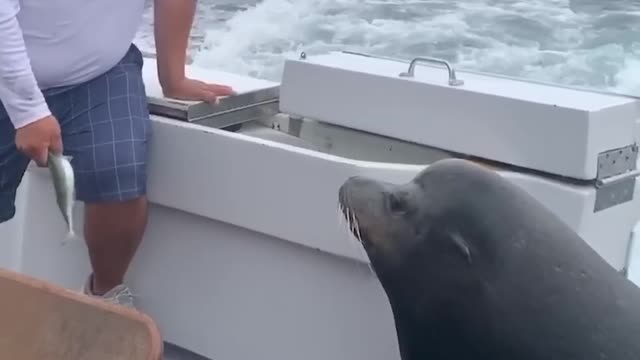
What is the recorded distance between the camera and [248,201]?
7.22 feet

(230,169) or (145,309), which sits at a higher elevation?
(230,169)

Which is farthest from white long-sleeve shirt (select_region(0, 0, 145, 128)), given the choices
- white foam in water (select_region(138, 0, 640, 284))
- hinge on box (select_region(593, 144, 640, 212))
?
white foam in water (select_region(138, 0, 640, 284))

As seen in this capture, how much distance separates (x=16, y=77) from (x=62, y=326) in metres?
0.58

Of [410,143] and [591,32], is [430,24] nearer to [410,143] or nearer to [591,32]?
[591,32]

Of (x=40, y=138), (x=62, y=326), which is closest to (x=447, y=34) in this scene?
(x=40, y=138)

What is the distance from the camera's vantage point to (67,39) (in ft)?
6.95

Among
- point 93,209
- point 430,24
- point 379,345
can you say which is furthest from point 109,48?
point 430,24

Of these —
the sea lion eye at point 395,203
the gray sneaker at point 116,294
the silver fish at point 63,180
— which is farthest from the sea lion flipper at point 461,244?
the gray sneaker at point 116,294

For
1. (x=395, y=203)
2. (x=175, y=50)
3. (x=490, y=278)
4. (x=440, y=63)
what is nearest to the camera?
(x=490, y=278)

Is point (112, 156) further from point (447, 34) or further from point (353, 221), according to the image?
point (447, 34)

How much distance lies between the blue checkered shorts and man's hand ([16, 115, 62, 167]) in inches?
6.8

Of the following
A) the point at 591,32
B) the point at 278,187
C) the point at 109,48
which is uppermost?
the point at 109,48

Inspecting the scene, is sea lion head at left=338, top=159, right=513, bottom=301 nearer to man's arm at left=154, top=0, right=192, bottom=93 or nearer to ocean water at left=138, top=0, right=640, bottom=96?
man's arm at left=154, top=0, right=192, bottom=93

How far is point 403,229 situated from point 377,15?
5.65 metres
